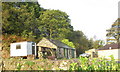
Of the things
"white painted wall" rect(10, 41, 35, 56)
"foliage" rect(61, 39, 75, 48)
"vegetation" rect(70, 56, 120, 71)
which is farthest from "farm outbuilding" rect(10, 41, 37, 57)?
"vegetation" rect(70, 56, 120, 71)

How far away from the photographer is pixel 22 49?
360 inches

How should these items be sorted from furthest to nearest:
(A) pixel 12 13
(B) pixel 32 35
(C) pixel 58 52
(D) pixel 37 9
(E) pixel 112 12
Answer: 1. (D) pixel 37 9
2. (A) pixel 12 13
3. (B) pixel 32 35
4. (C) pixel 58 52
5. (E) pixel 112 12

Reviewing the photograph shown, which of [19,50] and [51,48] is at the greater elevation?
[51,48]

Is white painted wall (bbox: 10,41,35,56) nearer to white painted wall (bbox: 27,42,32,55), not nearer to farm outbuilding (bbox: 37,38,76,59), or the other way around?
white painted wall (bbox: 27,42,32,55)

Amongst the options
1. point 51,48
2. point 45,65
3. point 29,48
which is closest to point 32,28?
point 29,48

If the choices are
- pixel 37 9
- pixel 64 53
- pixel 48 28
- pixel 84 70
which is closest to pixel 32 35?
pixel 48 28

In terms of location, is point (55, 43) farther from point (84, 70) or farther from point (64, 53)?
point (84, 70)

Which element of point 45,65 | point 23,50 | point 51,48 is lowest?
point 45,65

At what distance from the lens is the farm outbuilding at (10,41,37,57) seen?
29.5 feet

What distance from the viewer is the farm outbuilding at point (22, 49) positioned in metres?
8.98

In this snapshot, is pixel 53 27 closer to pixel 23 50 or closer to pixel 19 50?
pixel 23 50

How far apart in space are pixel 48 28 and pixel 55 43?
1639 millimetres

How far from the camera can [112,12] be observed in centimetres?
410

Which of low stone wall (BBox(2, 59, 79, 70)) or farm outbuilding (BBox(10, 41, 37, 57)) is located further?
farm outbuilding (BBox(10, 41, 37, 57))
